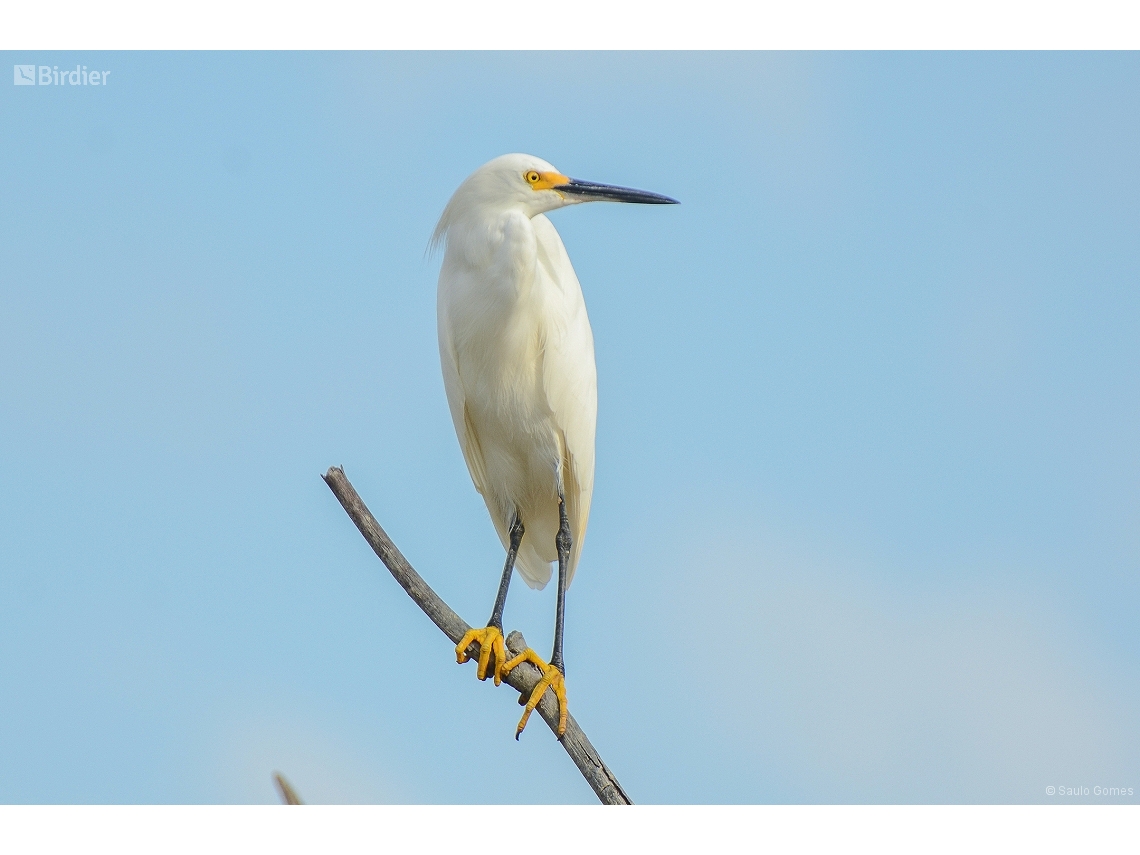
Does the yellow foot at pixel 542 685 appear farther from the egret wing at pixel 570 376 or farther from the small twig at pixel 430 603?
the egret wing at pixel 570 376

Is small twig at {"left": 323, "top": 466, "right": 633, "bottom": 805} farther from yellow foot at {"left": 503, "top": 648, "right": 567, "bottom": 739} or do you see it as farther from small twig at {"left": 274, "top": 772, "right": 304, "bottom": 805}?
small twig at {"left": 274, "top": 772, "right": 304, "bottom": 805}

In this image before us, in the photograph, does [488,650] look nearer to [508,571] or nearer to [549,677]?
[549,677]

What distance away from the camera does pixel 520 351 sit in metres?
4.62

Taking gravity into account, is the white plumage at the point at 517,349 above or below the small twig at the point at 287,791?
above

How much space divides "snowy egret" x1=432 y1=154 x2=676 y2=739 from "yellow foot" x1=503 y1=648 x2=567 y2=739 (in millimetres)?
86

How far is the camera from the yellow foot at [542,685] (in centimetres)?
399

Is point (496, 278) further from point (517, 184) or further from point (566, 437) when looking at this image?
point (566, 437)

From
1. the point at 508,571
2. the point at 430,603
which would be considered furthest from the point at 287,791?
the point at 508,571

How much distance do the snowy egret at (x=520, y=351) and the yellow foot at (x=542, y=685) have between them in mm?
86

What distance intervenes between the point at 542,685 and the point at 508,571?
775 millimetres

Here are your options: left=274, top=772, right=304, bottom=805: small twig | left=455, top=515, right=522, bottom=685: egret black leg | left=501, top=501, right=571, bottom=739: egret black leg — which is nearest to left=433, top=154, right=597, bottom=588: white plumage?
left=501, top=501, right=571, bottom=739: egret black leg

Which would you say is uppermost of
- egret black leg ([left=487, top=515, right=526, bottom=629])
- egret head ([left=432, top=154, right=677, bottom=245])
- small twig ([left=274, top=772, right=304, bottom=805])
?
egret head ([left=432, top=154, right=677, bottom=245])

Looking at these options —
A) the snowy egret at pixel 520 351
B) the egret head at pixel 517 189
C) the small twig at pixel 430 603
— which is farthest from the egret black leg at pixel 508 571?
the egret head at pixel 517 189

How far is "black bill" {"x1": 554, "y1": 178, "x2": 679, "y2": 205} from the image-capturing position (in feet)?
15.1
